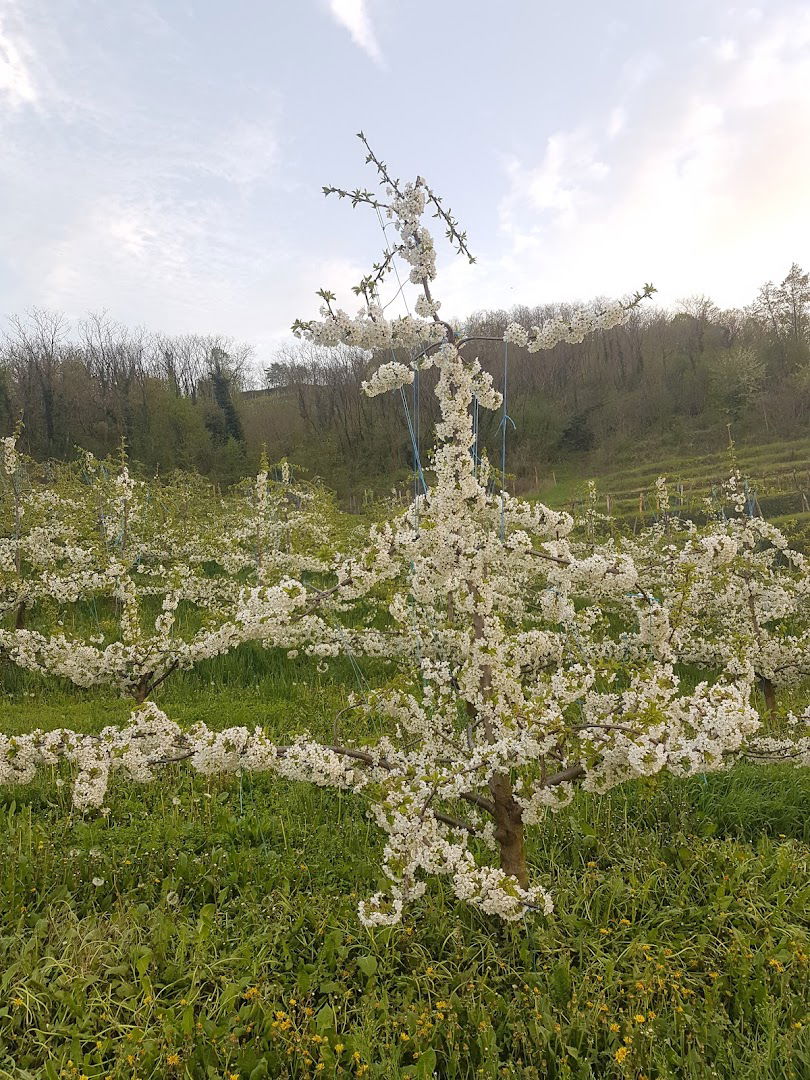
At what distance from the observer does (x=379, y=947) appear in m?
3.36

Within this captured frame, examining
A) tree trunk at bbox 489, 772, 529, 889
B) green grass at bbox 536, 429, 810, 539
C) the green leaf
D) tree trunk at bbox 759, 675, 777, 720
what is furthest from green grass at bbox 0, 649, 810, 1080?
green grass at bbox 536, 429, 810, 539

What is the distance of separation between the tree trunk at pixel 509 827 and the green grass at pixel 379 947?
14.0 inches

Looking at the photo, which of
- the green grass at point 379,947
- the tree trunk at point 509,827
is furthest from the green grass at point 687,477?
the tree trunk at point 509,827

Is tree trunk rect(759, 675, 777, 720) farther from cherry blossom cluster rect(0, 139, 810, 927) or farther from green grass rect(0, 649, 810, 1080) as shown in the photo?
cherry blossom cluster rect(0, 139, 810, 927)

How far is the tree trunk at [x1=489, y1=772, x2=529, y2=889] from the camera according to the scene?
345cm

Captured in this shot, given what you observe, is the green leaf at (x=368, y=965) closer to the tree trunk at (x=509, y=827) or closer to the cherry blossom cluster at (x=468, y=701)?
the cherry blossom cluster at (x=468, y=701)

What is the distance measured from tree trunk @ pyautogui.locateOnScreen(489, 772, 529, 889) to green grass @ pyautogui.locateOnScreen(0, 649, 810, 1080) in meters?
0.35

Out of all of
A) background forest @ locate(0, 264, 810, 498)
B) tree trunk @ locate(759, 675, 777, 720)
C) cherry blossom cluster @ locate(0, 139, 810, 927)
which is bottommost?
tree trunk @ locate(759, 675, 777, 720)

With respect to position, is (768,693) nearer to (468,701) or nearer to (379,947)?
(468,701)

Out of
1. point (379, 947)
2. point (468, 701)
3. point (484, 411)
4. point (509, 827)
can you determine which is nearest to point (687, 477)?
point (484, 411)

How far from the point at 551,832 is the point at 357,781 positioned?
2.01 metres

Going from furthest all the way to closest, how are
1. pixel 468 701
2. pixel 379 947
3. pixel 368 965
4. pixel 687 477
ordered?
pixel 687 477 → pixel 468 701 → pixel 379 947 → pixel 368 965

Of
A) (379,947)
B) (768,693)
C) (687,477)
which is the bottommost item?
(768,693)

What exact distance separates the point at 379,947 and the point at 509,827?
41.1 inches
